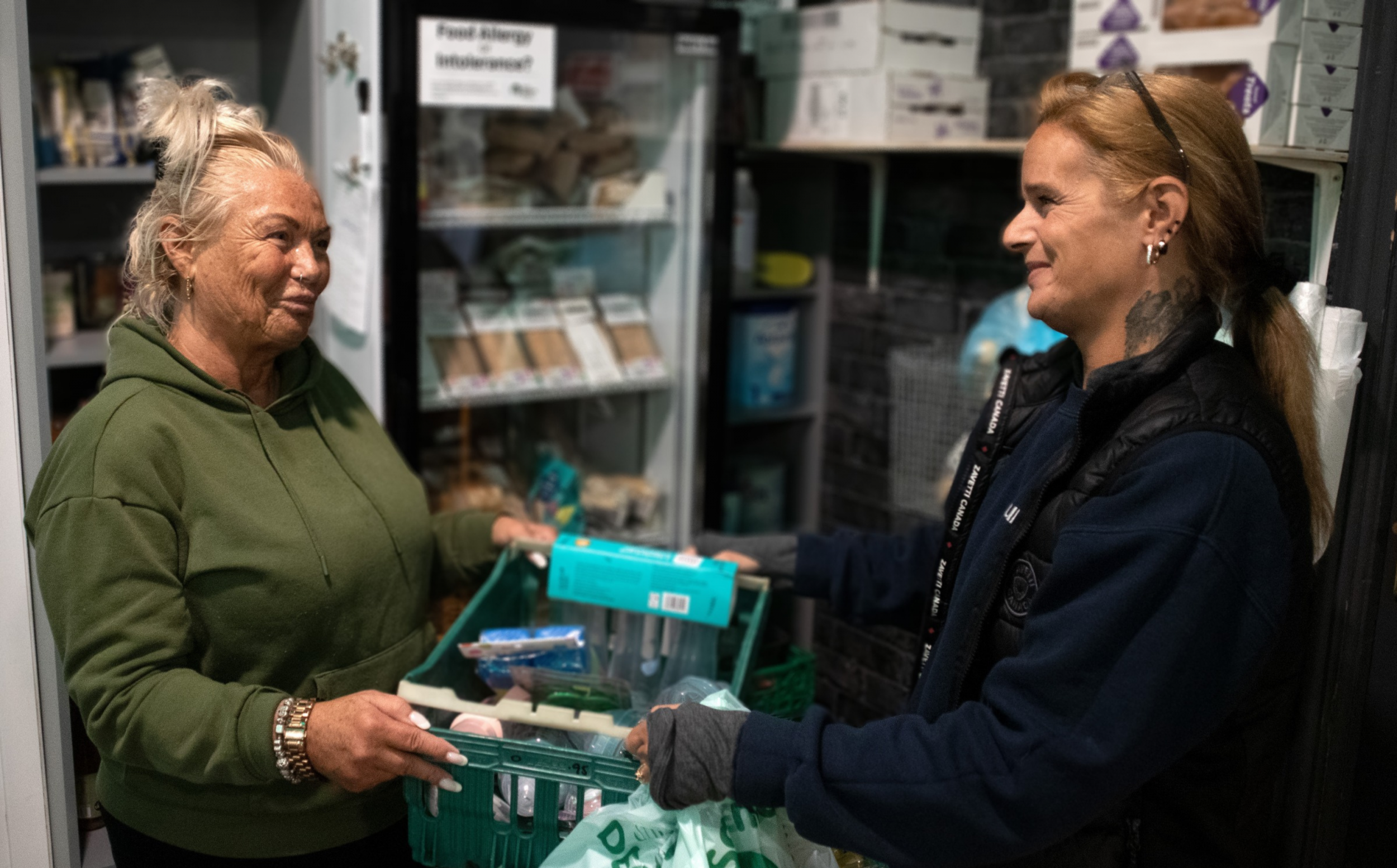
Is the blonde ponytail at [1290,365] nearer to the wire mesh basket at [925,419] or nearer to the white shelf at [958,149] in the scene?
the white shelf at [958,149]

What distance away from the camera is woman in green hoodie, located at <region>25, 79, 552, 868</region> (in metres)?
1.54

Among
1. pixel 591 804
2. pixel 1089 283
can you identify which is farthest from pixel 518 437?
A: pixel 1089 283

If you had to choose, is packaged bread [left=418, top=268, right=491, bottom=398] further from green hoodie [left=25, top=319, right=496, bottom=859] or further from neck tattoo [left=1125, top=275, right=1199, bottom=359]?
neck tattoo [left=1125, top=275, right=1199, bottom=359]

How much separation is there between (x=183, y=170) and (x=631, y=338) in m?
1.91

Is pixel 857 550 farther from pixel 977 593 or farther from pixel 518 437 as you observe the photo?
pixel 518 437

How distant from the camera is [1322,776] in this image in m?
1.76

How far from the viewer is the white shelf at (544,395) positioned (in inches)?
125

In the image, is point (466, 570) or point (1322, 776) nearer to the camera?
point (1322, 776)

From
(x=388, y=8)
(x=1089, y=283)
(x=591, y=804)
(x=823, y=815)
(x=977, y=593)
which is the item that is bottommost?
(x=591, y=804)

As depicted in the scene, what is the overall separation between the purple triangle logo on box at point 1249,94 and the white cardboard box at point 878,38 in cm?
108

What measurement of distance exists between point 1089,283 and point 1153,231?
3.9 inches

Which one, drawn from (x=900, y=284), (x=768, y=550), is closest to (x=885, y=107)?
(x=900, y=284)

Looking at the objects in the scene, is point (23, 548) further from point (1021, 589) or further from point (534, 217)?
point (534, 217)

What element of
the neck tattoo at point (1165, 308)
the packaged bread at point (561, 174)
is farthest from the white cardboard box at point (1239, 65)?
the packaged bread at point (561, 174)
